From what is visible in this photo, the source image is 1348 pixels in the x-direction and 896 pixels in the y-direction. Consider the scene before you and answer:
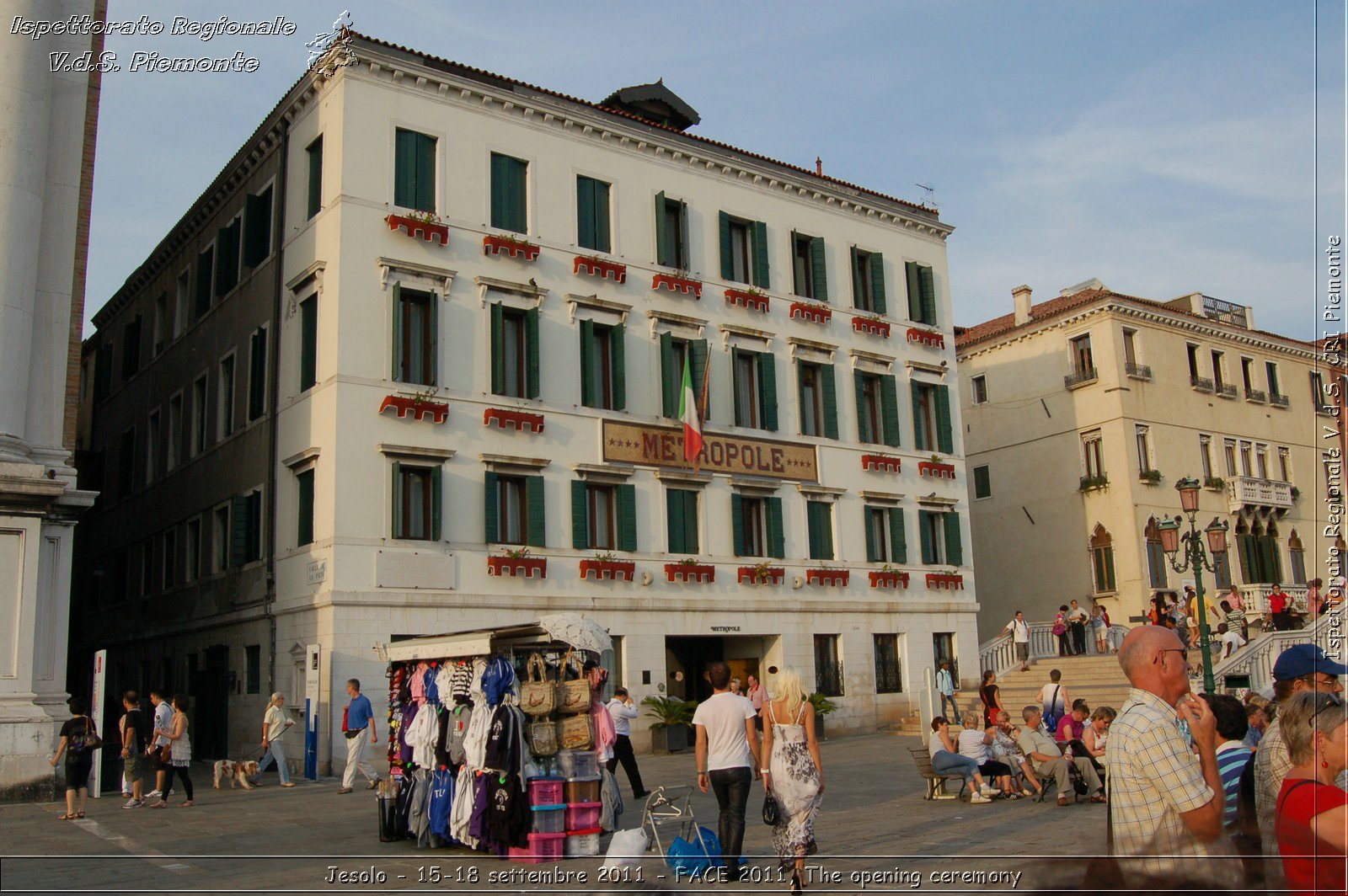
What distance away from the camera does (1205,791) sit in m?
4.88

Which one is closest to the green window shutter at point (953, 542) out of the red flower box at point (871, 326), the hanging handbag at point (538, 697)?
the red flower box at point (871, 326)

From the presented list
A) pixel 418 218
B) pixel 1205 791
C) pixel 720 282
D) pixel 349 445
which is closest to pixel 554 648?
pixel 1205 791

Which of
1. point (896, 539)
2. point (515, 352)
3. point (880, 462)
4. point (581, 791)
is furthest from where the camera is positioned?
point (896, 539)

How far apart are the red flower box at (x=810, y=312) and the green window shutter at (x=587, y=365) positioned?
6393 millimetres

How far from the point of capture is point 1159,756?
496 cm

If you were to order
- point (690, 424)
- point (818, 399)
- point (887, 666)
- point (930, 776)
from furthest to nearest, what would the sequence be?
point (818, 399) < point (887, 666) < point (690, 424) < point (930, 776)

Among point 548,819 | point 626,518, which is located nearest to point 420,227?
point 626,518

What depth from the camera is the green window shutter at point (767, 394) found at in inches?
1181

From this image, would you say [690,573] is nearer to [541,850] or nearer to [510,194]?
[510,194]

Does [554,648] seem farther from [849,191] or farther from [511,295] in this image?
[849,191]

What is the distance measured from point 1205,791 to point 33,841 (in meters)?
13.3

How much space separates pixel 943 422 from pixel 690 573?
10422 millimetres

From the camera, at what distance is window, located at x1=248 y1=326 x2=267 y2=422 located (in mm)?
26969

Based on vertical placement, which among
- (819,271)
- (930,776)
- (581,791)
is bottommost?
(930,776)
